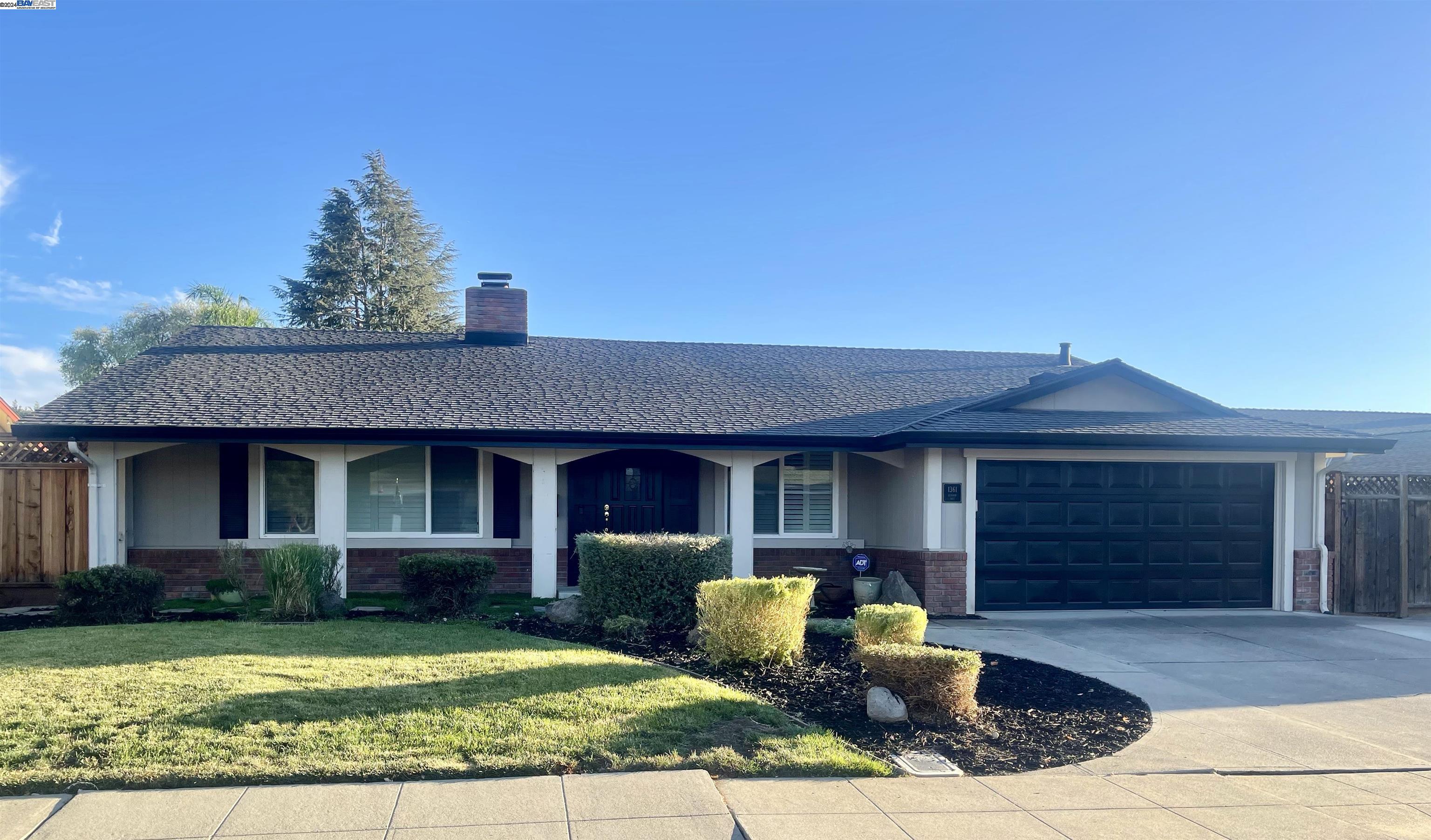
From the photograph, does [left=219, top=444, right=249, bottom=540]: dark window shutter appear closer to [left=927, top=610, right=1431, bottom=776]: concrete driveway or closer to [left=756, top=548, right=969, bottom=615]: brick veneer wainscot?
[left=756, top=548, right=969, bottom=615]: brick veneer wainscot

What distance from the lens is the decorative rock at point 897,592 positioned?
1168 cm

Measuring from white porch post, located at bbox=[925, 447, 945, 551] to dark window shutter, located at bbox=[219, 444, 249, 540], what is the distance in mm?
9772

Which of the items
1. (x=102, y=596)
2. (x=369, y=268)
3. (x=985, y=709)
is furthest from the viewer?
(x=369, y=268)

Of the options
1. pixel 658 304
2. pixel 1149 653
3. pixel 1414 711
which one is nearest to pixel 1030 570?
pixel 1149 653

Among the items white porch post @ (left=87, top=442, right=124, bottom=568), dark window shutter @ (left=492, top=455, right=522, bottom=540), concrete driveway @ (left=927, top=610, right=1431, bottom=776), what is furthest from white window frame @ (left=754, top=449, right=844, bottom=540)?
white porch post @ (left=87, top=442, right=124, bottom=568)

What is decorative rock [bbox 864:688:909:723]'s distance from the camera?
6133mm

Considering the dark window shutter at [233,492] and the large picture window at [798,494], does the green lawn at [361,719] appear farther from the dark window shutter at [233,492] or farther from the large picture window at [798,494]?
the large picture window at [798,494]

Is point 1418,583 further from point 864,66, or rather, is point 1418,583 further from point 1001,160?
point 864,66

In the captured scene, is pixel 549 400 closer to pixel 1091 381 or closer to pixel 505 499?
pixel 505 499

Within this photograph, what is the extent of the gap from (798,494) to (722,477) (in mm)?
1454

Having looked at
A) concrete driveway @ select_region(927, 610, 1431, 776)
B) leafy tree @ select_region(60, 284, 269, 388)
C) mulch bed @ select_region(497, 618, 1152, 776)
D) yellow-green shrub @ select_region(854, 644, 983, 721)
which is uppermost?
leafy tree @ select_region(60, 284, 269, 388)

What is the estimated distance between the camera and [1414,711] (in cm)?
696

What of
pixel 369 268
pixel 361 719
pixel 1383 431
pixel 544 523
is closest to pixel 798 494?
pixel 544 523

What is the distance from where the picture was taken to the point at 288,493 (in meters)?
12.8
